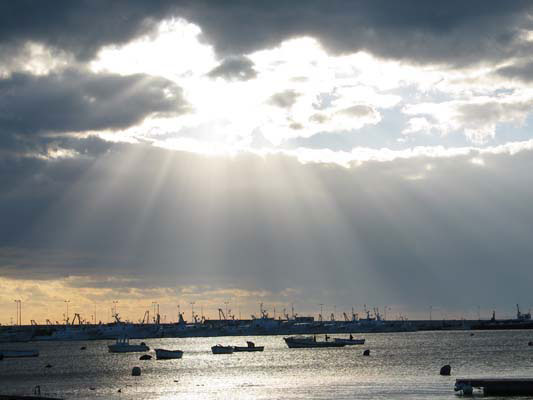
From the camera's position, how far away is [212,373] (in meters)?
137

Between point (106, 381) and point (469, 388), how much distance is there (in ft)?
195

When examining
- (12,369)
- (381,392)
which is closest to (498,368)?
(381,392)

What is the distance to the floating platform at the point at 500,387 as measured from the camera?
8475 cm

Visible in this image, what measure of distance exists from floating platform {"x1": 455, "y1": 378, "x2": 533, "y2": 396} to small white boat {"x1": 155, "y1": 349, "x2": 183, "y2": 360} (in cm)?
10993

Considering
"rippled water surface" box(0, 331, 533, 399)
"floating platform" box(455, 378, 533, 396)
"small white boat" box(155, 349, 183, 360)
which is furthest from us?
"small white boat" box(155, 349, 183, 360)

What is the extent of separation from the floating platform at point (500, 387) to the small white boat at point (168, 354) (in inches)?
4328

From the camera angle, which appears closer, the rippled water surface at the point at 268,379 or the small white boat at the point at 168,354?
the rippled water surface at the point at 268,379

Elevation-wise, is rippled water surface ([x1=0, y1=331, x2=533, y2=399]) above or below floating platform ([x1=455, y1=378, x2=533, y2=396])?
below

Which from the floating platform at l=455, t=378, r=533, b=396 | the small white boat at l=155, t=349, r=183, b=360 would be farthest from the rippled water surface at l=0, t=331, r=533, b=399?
the small white boat at l=155, t=349, r=183, b=360

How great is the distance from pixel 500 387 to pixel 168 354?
114 meters

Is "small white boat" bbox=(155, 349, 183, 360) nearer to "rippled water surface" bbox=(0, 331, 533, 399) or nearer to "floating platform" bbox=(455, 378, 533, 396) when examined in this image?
"rippled water surface" bbox=(0, 331, 533, 399)

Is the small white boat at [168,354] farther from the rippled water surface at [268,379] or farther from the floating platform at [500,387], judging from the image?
the floating platform at [500,387]

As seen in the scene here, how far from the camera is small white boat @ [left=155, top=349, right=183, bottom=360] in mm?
188750

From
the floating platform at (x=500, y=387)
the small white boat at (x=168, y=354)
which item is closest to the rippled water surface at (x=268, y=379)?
the floating platform at (x=500, y=387)
